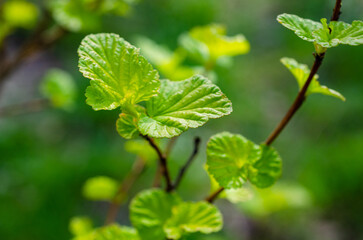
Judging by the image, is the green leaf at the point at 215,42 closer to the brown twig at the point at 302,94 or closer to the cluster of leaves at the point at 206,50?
the cluster of leaves at the point at 206,50

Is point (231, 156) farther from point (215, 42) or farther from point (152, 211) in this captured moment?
point (215, 42)

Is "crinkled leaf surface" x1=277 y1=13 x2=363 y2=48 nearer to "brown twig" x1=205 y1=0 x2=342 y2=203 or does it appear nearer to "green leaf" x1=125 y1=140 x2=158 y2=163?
"brown twig" x1=205 y1=0 x2=342 y2=203

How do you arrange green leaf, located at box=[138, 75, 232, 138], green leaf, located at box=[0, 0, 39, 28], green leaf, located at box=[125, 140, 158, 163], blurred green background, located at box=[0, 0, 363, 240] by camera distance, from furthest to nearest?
blurred green background, located at box=[0, 0, 363, 240]
green leaf, located at box=[0, 0, 39, 28]
green leaf, located at box=[125, 140, 158, 163]
green leaf, located at box=[138, 75, 232, 138]

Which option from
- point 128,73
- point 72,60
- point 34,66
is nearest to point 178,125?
point 128,73

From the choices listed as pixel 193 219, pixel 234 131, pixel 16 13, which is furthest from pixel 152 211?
pixel 234 131

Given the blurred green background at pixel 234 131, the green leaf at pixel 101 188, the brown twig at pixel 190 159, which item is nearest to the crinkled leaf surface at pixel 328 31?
the brown twig at pixel 190 159

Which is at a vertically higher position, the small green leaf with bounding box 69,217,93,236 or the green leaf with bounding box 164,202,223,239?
the green leaf with bounding box 164,202,223,239

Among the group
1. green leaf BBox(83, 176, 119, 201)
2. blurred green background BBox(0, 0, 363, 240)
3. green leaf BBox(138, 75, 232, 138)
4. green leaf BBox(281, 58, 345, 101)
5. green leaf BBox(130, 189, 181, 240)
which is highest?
green leaf BBox(281, 58, 345, 101)

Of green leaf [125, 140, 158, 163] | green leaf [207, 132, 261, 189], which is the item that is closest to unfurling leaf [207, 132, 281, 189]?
green leaf [207, 132, 261, 189]
